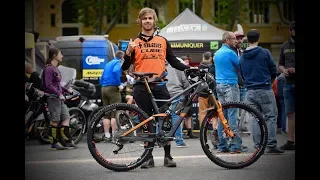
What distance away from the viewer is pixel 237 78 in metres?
10.1

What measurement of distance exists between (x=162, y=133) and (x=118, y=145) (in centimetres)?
48

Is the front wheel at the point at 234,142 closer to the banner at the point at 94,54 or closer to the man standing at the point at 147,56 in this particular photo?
the man standing at the point at 147,56

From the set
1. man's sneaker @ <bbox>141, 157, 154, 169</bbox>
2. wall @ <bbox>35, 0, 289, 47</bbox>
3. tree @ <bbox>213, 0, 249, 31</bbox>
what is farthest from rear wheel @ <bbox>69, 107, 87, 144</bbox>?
wall @ <bbox>35, 0, 289, 47</bbox>

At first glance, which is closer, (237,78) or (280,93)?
(237,78)

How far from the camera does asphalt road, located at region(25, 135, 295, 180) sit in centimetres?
739

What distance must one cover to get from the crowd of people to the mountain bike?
7 cm

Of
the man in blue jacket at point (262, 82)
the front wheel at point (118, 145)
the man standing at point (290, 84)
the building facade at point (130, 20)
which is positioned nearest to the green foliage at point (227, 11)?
the building facade at point (130, 20)

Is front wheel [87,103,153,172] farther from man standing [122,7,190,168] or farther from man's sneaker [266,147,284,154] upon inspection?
man's sneaker [266,147,284,154]

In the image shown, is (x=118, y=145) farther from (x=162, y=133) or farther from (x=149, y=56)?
(x=149, y=56)

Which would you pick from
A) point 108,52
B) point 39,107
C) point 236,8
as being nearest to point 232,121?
point 39,107
